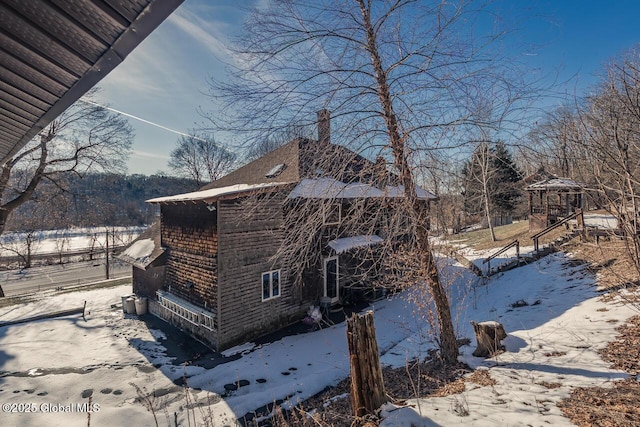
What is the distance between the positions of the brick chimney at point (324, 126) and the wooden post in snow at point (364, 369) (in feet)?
9.18

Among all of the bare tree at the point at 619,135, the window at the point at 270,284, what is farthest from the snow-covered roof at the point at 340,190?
the window at the point at 270,284

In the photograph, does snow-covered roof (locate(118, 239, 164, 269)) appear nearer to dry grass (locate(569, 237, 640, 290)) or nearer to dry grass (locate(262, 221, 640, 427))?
dry grass (locate(262, 221, 640, 427))

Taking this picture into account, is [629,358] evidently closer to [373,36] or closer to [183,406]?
[373,36]

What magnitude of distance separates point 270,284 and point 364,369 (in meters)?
6.69

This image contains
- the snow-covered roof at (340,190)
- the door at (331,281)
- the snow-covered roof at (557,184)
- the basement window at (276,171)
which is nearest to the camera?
the snow-covered roof at (340,190)

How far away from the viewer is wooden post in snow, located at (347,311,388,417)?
13.3ft

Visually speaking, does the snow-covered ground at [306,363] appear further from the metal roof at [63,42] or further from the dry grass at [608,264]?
the metal roof at [63,42]

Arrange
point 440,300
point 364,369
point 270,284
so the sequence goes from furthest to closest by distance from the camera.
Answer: point 270,284 → point 440,300 → point 364,369

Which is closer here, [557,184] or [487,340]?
[487,340]

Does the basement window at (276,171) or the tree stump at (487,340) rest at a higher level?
the basement window at (276,171)

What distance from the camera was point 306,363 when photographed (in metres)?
7.80

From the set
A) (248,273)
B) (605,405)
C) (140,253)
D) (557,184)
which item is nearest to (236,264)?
(248,273)

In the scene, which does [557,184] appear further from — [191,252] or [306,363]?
[191,252]

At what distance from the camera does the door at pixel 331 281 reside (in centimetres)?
1214
